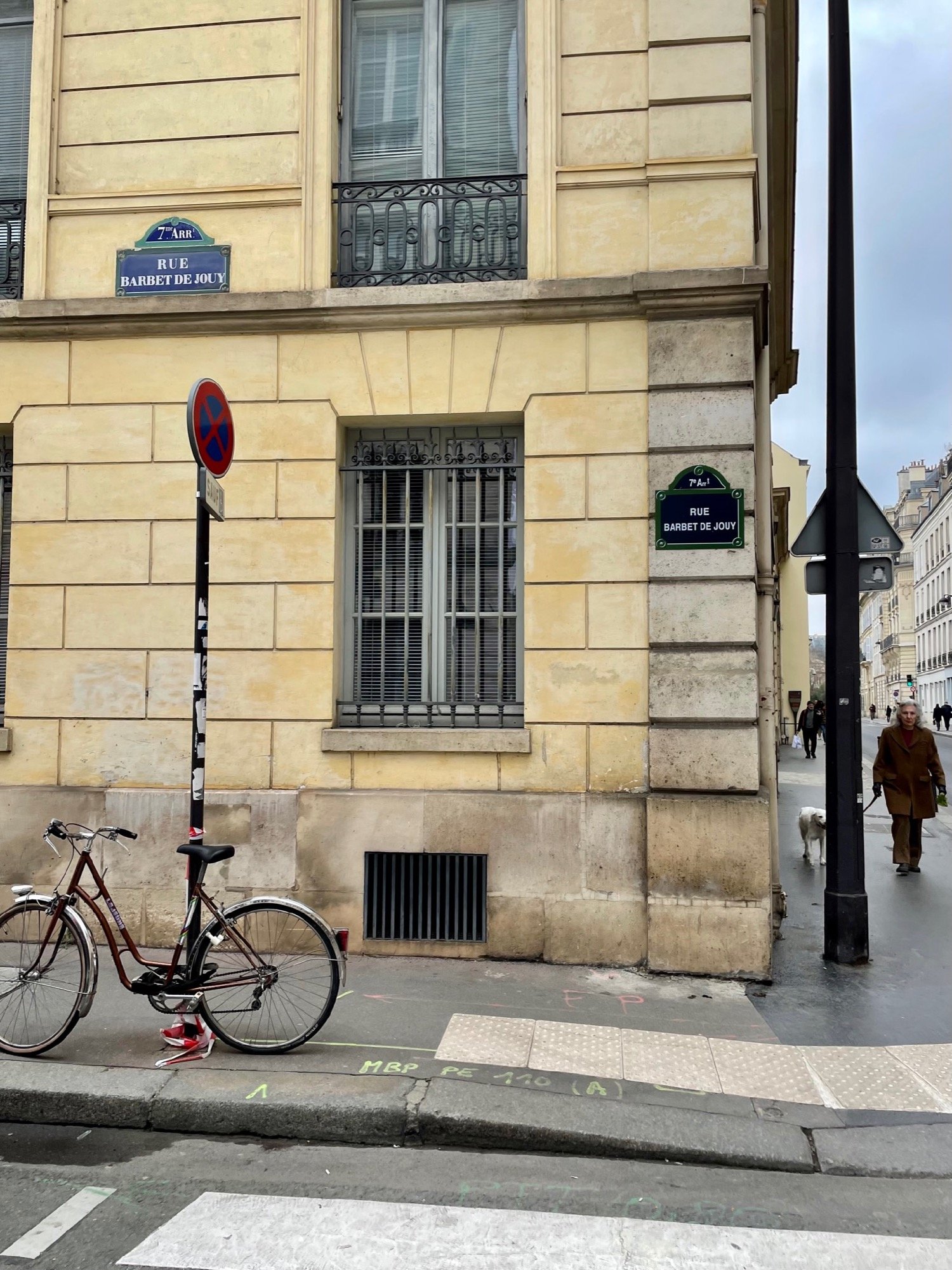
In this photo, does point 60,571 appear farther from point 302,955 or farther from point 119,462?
point 302,955

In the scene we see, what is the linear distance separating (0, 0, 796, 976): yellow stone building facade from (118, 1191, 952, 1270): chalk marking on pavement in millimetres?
2830

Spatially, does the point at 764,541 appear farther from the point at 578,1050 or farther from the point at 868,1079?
the point at 578,1050

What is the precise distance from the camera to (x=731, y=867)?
615 centimetres

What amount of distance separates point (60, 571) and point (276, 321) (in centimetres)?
229

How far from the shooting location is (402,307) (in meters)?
6.70

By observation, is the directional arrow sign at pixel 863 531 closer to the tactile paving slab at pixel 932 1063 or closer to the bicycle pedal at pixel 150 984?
the tactile paving slab at pixel 932 1063

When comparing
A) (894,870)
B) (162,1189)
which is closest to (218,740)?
(162,1189)

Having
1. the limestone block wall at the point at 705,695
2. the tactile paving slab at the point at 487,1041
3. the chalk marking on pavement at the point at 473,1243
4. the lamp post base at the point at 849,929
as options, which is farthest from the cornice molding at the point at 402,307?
the chalk marking on pavement at the point at 473,1243

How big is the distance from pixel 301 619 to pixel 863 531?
3.92m

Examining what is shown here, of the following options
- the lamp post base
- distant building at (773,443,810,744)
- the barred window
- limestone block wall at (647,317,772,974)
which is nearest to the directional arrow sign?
limestone block wall at (647,317,772,974)

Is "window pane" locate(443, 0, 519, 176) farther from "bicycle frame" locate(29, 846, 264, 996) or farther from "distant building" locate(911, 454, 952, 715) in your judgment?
"distant building" locate(911, 454, 952, 715)

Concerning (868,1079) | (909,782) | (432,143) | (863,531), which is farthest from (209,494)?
(909,782)

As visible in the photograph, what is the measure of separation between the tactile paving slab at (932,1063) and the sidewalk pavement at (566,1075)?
0.5 inches

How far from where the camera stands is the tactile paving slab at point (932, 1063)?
4.59m
